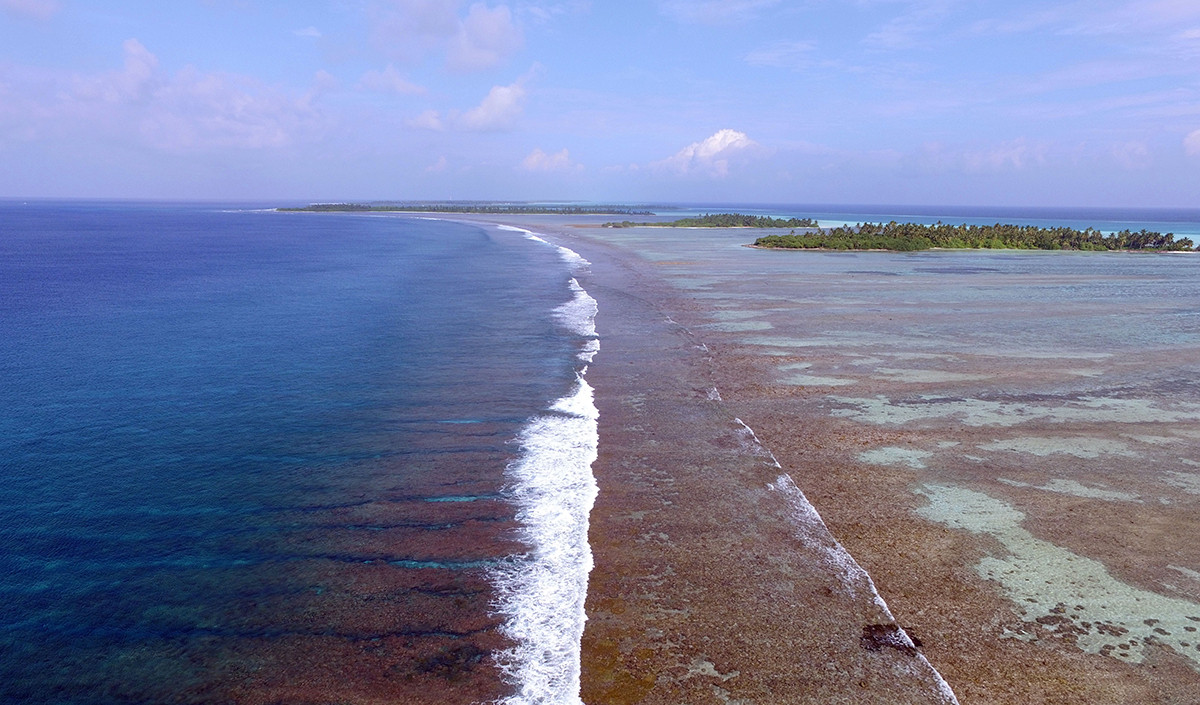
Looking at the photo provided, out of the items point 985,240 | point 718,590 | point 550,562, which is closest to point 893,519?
point 718,590

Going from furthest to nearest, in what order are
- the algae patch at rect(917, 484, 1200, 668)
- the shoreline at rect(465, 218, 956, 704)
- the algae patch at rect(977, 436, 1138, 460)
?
the algae patch at rect(977, 436, 1138, 460) → the algae patch at rect(917, 484, 1200, 668) → the shoreline at rect(465, 218, 956, 704)

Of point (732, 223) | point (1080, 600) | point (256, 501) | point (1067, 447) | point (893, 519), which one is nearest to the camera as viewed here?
point (1080, 600)

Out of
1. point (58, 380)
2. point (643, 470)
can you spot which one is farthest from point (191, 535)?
point (58, 380)

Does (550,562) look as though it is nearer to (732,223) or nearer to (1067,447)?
(1067,447)

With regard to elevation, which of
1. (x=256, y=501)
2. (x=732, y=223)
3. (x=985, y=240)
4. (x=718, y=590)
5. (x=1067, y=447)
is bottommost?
(x=718, y=590)

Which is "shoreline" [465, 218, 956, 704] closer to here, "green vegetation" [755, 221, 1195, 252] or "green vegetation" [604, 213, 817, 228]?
"green vegetation" [755, 221, 1195, 252]

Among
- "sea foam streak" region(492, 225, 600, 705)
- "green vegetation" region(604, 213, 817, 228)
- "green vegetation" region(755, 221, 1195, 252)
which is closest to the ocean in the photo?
"sea foam streak" region(492, 225, 600, 705)

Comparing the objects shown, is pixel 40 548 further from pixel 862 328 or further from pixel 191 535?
pixel 862 328
